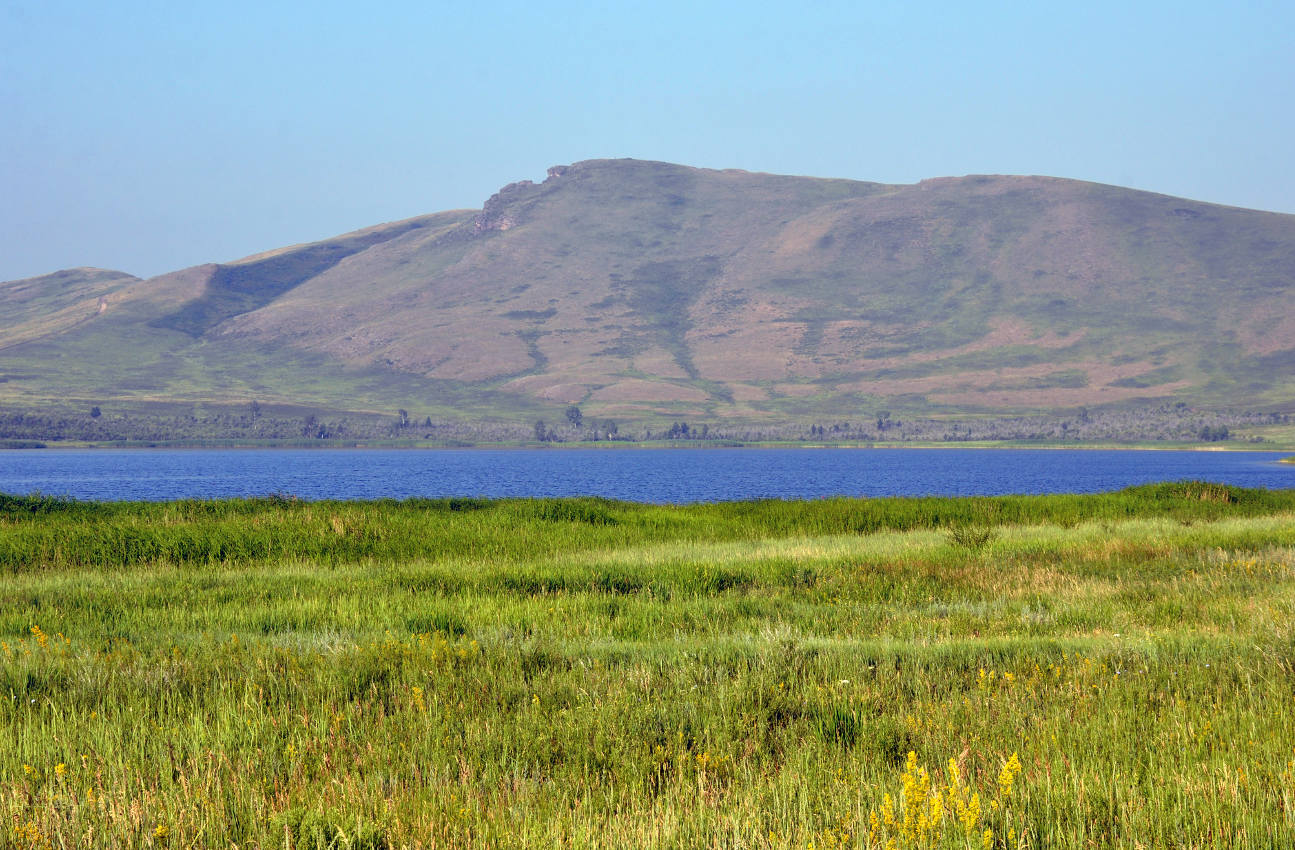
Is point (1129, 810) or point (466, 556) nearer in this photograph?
point (1129, 810)

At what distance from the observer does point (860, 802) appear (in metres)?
5.75

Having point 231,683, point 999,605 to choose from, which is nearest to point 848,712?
point 231,683

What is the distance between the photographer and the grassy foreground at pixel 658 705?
578 centimetres

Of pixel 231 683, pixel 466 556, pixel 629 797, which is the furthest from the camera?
pixel 466 556

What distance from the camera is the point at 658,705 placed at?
8406 millimetres

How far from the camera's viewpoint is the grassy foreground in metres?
5.78

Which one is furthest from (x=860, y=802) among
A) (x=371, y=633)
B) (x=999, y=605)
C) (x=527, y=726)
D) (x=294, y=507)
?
(x=294, y=507)

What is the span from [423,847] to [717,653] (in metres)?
5.41

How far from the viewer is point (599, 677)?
371 inches

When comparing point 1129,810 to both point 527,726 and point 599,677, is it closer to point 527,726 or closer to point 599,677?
point 527,726

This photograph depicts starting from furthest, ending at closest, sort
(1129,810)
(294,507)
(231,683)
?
1. (294,507)
2. (231,683)
3. (1129,810)

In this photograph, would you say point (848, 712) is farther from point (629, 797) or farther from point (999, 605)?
point (999, 605)

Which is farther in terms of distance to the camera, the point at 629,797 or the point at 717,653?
the point at 717,653

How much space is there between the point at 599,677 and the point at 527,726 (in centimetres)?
158
